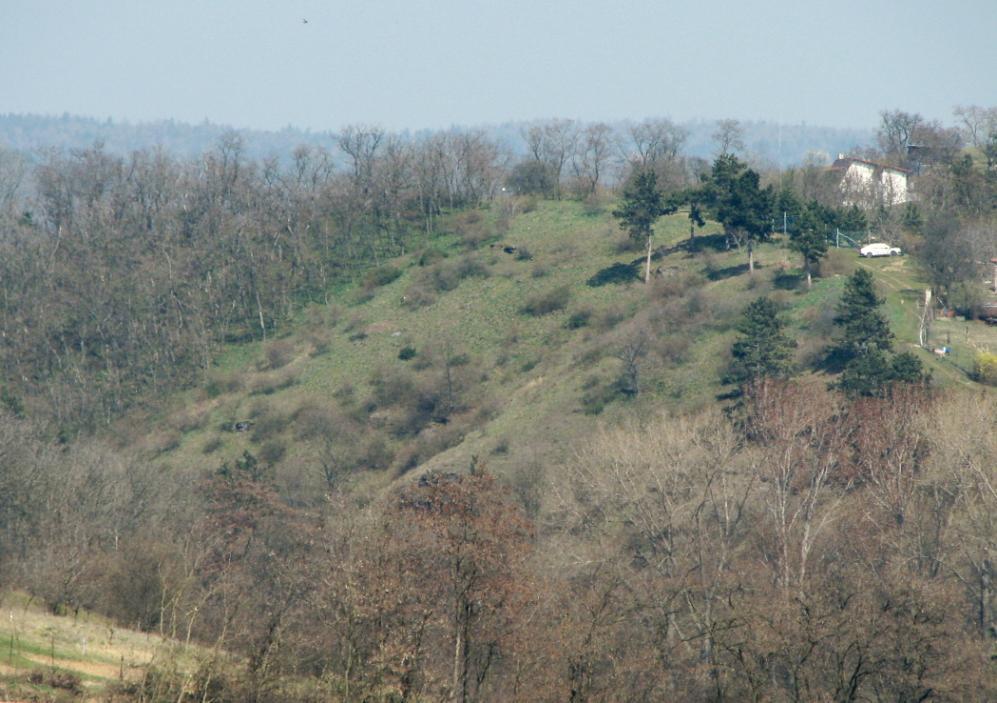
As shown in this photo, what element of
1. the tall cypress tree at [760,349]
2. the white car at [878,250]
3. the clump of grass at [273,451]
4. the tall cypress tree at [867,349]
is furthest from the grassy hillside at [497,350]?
the tall cypress tree at [867,349]

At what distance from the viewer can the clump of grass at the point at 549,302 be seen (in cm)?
6981

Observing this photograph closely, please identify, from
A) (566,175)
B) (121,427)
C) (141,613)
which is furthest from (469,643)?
(566,175)

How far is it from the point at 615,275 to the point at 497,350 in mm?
8529

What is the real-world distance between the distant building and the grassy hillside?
11.6 meters

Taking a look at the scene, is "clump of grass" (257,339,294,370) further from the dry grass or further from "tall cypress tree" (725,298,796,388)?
the dry grass

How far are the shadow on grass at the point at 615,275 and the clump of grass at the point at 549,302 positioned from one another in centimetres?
168

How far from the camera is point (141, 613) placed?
31.5 metres

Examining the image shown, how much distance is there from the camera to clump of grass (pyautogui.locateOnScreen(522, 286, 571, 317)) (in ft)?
229

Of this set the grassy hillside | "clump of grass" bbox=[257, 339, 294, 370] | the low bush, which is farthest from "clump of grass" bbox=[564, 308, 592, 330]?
the low bush

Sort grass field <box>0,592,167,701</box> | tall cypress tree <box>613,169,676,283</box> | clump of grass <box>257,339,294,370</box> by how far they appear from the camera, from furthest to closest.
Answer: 1. clump of grass <box>257,339,294,370</box>
2. tall cypress tree <box>613,169,676,283</box>
3. grass field <box>0,592,167,701</box>

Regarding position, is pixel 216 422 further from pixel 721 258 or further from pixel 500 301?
pixel 721 258

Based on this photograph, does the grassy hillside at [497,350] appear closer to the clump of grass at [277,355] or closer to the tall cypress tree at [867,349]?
the clump of grass at [277,355]

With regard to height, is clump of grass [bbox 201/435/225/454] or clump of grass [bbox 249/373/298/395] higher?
clump of grass [bbox 249/373/298/395]

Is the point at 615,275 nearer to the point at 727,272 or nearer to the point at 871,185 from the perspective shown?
the point at 727,272
